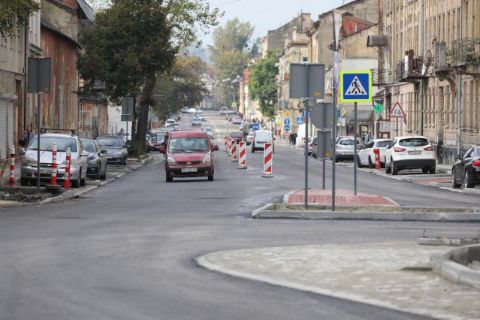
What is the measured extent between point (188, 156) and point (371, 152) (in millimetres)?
19629

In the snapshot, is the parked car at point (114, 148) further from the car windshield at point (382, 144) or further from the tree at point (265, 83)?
the tree at point (265, 83)

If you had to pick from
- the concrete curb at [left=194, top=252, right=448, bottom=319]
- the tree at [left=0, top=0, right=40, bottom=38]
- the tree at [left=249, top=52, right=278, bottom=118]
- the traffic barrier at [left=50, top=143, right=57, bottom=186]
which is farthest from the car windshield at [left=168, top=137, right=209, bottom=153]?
the tree at [left=249, top=52, right=278, bottom=118]

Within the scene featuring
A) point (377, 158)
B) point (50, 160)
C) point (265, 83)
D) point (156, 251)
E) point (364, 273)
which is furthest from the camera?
point (265, 83)

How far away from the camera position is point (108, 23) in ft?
220

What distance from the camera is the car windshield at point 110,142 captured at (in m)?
59.8

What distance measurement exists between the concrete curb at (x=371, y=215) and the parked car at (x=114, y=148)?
35261 mm

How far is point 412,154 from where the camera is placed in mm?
51156

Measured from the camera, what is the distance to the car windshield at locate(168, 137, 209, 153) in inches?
1705

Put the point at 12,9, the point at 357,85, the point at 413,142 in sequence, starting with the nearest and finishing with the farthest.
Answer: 1. the point at 357,85
2. the point at 12,9
3. the point at 413,142

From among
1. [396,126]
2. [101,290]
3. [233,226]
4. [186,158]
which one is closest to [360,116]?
[396,126]

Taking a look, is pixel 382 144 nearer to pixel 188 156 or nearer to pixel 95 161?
pixel 188 156

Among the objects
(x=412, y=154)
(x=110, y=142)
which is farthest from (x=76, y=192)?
(x=110, y=142)

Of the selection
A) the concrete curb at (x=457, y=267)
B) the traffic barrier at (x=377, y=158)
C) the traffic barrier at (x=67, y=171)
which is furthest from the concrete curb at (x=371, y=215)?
the traffic barrier at (x=377, y=158)

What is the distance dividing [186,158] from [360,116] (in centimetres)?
5887
